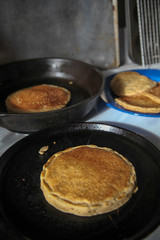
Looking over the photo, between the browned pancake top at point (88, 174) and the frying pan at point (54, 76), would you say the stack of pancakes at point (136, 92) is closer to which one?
the frying pan at point (54, 76)

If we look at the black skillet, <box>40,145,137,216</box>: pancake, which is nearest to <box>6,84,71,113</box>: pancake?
the black skillet

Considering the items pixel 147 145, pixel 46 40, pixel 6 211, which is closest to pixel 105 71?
pixel 46 40

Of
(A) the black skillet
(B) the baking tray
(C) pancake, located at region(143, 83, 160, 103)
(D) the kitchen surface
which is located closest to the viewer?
(A) the black skillet

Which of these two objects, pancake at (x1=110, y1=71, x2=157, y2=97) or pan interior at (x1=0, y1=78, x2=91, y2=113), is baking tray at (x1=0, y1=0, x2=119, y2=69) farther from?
pancake at (x1=110, y1=71, x2=157, y2=97)

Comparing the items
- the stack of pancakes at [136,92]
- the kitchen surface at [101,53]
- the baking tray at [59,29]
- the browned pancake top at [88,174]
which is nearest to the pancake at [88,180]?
the browned pancake top at [88,174]

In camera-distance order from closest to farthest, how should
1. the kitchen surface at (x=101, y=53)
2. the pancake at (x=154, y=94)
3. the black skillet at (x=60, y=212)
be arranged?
1. the black skillet at (x=60, y=212)
2. the kitchen surface at (x=101, y=53)
3. the pancake at (x=154, y=94)

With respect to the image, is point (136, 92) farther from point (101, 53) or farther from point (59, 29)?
point (59, 29)
